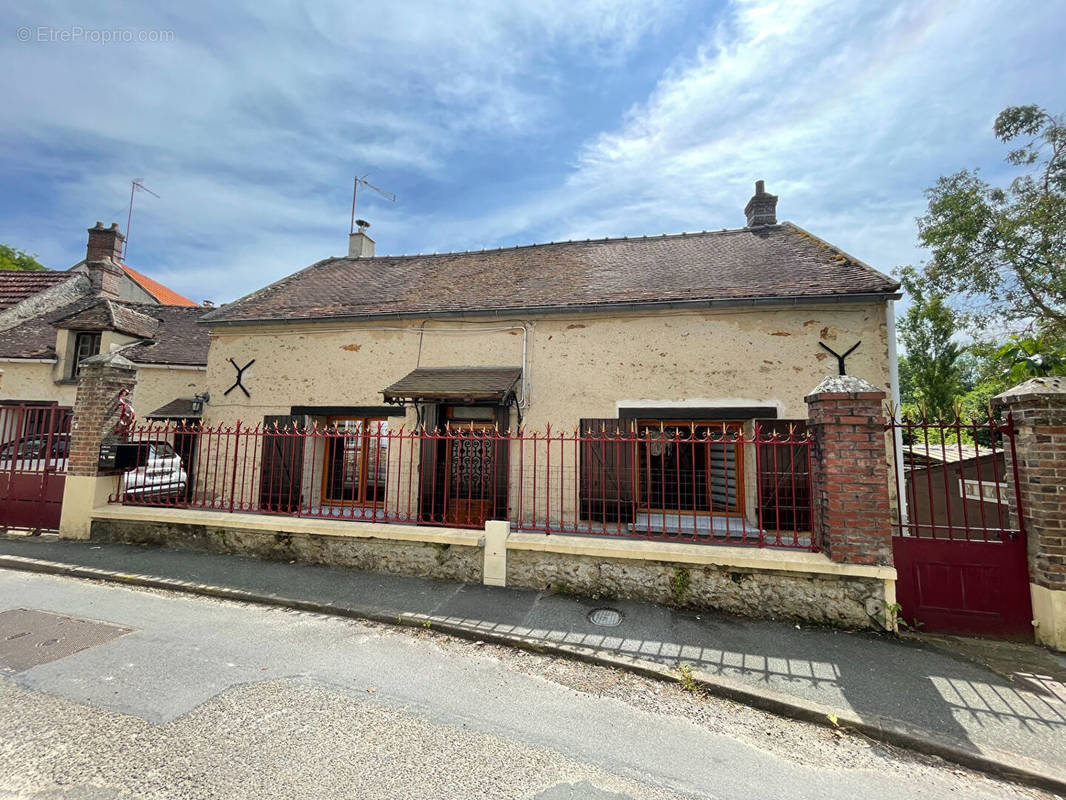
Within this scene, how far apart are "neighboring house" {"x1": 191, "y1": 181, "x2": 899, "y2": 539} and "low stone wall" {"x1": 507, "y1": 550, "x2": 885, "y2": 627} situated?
3.33ft

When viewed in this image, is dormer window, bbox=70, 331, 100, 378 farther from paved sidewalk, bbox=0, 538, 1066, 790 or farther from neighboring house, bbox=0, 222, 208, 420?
paved sidewalk, bbox=0, 538, 1066, 790

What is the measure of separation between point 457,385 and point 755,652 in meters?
5.10

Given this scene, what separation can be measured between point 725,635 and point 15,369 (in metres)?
18.8

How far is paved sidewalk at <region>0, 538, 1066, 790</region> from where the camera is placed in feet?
9.73

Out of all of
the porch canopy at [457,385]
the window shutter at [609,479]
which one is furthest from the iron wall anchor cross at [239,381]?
the window shutter at [609,479]

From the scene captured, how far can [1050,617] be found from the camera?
3879 mm

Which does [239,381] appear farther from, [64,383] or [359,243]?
[64,383]

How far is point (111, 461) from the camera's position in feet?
22.1

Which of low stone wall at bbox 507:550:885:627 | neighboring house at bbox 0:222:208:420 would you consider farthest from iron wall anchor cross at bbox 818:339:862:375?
neighboring house at bbox 0:222:208:420

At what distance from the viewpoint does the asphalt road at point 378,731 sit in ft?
7.90

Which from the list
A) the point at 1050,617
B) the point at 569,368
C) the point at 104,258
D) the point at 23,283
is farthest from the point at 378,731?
the point at 23,283

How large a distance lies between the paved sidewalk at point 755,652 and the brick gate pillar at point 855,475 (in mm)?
831

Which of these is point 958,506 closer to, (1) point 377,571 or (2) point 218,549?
(1) point 377,571

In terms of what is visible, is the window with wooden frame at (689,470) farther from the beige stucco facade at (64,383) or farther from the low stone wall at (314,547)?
the beige stucco facade at (64,383)
